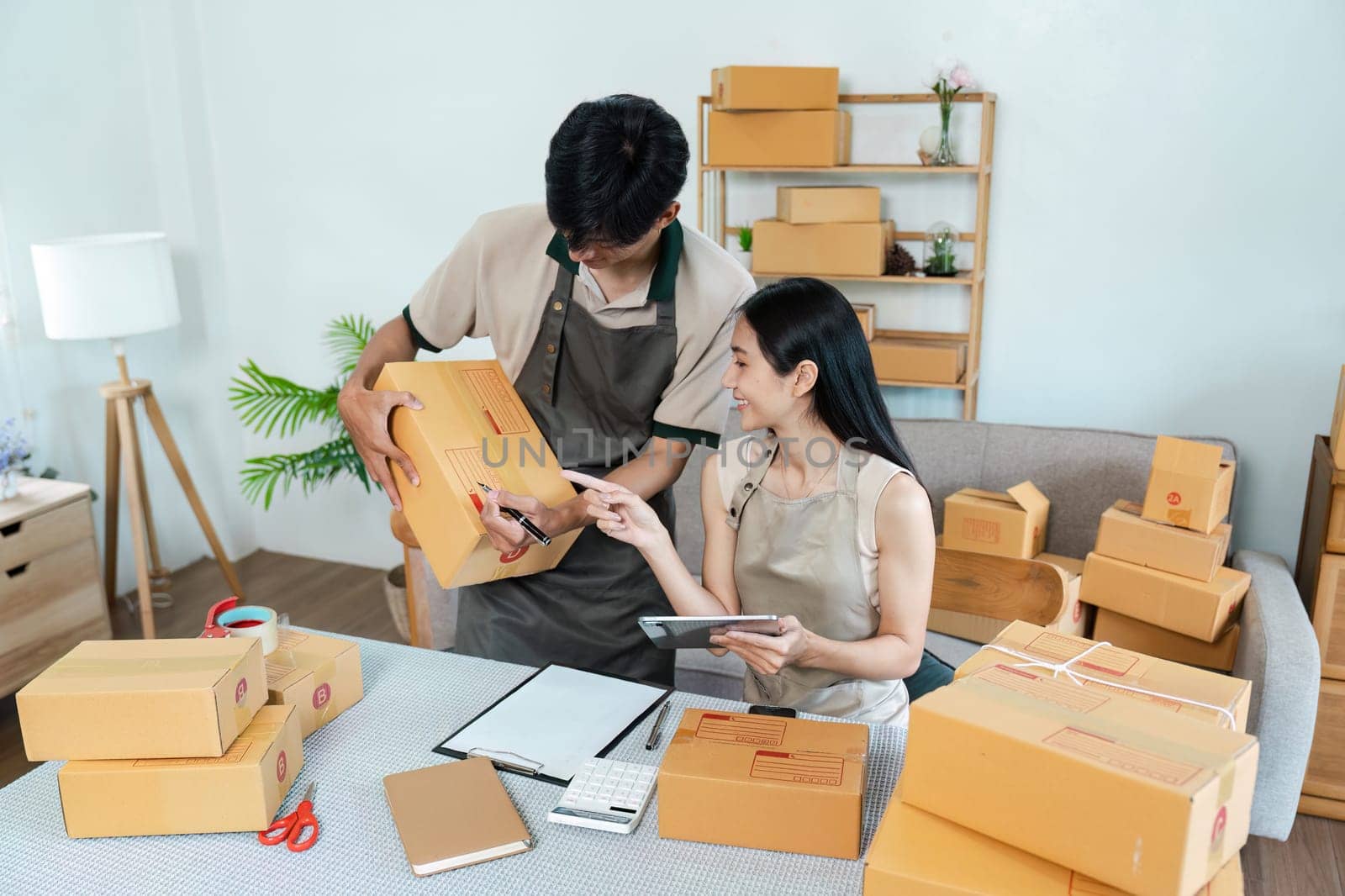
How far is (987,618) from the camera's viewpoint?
110 inches

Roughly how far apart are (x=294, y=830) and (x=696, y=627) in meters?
0.53

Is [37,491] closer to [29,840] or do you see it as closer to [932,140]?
[29,840]

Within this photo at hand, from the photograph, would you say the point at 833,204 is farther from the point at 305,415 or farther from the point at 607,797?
the point at 607,797

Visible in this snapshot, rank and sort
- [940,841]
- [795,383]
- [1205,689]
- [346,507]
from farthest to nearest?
[346,507] < [795,383] < [1205,689] < [940,841]

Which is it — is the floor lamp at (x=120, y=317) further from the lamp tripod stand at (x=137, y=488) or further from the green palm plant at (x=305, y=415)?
the green palm plant at (x=305, y=415)

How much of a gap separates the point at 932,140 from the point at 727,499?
1.67 meters

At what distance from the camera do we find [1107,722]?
3.46ft

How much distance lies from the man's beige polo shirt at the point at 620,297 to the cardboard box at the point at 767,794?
717 millimetres

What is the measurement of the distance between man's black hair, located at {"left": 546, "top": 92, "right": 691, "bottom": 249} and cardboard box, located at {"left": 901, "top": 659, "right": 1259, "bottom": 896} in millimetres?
780

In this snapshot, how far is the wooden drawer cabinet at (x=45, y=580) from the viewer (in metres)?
2.94

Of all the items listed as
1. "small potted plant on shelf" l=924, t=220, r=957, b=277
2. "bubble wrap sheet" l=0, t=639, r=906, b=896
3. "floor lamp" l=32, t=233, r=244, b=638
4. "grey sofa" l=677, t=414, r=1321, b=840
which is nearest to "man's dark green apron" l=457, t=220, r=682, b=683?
"bubble wrap sheet" l=0, t=639, r=906, b=896

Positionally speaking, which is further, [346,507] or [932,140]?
[346,507]

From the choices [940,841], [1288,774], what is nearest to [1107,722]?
[940,841]

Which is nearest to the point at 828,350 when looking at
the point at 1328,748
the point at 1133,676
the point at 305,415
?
the point at 1133,676
